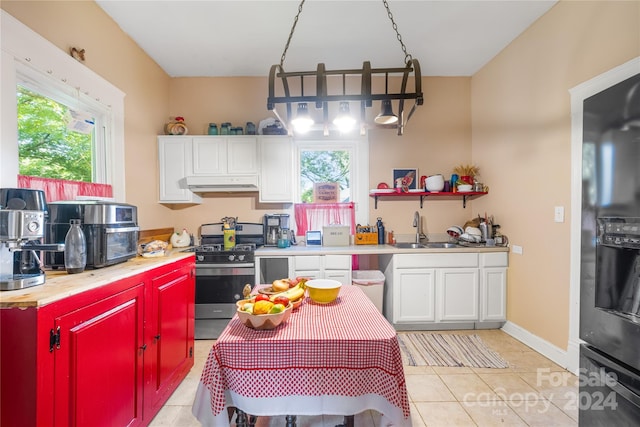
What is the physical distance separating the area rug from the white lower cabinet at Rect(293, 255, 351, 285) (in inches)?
33.5

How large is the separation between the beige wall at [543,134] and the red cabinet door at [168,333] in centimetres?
301

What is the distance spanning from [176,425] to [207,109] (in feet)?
10.4

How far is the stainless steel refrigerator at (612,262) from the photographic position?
117 centimetres

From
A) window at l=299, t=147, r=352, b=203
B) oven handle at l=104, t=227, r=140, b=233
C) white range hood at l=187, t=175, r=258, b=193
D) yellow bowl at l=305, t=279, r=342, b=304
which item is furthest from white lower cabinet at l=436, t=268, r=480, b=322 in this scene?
oven handle at l=104, t=227, r=140, b=233

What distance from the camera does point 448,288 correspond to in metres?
2.98

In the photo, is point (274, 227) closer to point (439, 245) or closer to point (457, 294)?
point (439, 245)

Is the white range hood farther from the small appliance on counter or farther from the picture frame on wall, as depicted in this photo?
the picture frame on wall

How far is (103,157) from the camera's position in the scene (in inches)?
95.6

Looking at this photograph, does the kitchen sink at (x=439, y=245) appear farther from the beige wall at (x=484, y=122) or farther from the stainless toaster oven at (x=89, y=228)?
the stainless toaster oven at (x=89, y=228)

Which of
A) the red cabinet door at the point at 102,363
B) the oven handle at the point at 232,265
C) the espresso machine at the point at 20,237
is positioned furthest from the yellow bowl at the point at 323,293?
the oven handle at the point at 232,265

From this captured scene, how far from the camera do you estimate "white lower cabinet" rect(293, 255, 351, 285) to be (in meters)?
2.96

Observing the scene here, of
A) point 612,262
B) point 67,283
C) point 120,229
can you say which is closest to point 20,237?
point 67,283

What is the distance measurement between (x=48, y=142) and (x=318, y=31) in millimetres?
2324

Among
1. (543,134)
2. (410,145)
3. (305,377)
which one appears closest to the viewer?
(305,377)
